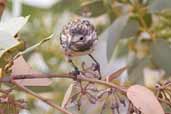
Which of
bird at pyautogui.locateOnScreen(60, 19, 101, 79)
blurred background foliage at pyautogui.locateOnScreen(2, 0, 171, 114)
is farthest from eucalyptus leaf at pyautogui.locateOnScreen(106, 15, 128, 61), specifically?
bird at pyautogui.locateOnScreen(60, 19, 101, 79)

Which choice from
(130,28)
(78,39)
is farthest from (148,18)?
(78,39)

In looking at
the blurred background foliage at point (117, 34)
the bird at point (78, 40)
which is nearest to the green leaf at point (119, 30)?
the blurred background foliage at point (117, 34)

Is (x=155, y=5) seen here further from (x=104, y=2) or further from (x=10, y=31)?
(x=10, y=31)

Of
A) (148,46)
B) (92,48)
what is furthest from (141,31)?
(92,48)

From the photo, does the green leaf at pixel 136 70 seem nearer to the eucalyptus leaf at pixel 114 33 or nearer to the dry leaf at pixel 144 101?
the eucalyptus leaf at pixel 114 33

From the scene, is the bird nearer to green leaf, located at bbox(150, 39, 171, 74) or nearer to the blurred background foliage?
the blurred background foliage

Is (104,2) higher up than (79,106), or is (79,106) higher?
(104,2)
